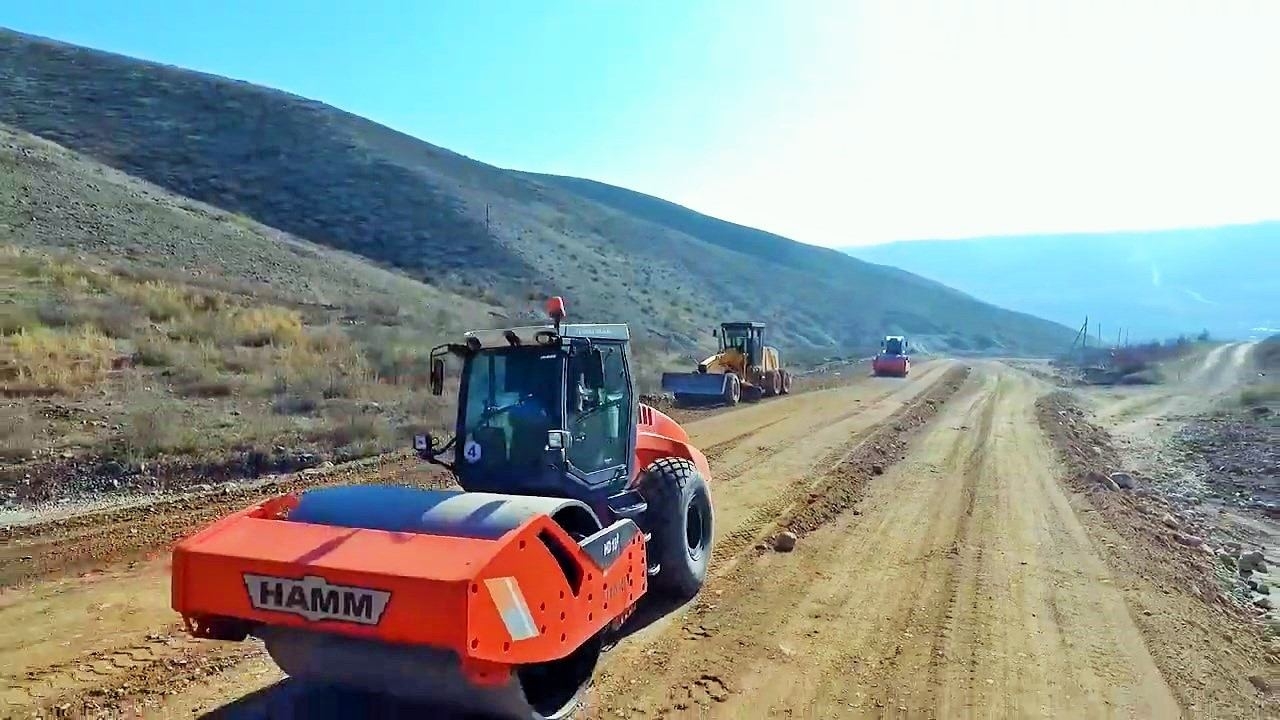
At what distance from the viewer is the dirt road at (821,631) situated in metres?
5.82

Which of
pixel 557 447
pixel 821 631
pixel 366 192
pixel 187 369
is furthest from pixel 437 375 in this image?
pixel 366 192

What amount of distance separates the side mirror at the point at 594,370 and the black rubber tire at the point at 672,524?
106cm

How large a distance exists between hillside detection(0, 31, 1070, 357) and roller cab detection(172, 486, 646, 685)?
28929 mm

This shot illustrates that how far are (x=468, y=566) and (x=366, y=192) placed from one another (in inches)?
1958

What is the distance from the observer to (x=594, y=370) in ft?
22.5

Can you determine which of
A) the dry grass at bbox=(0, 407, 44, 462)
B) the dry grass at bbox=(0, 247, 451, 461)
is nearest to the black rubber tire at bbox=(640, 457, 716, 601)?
the dry grass at bbox=(0, 247, 451, 461)

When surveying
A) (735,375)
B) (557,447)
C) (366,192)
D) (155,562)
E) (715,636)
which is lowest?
(155,562)

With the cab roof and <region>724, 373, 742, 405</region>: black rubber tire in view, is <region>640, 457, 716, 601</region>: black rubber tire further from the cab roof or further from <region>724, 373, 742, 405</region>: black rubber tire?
<region>724, 373, 742, 405</region>: black rubber tire

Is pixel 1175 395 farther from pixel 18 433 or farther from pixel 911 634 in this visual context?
pixel 18 433

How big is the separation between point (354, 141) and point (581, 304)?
65.9 ft

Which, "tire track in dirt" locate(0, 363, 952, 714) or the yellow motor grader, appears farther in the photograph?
the yellow motor grader

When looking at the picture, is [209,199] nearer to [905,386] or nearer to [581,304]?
[581,304]

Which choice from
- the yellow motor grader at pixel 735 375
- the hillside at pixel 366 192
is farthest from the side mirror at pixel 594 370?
the hillside at pixel 366 192

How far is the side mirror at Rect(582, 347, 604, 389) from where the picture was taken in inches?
267
